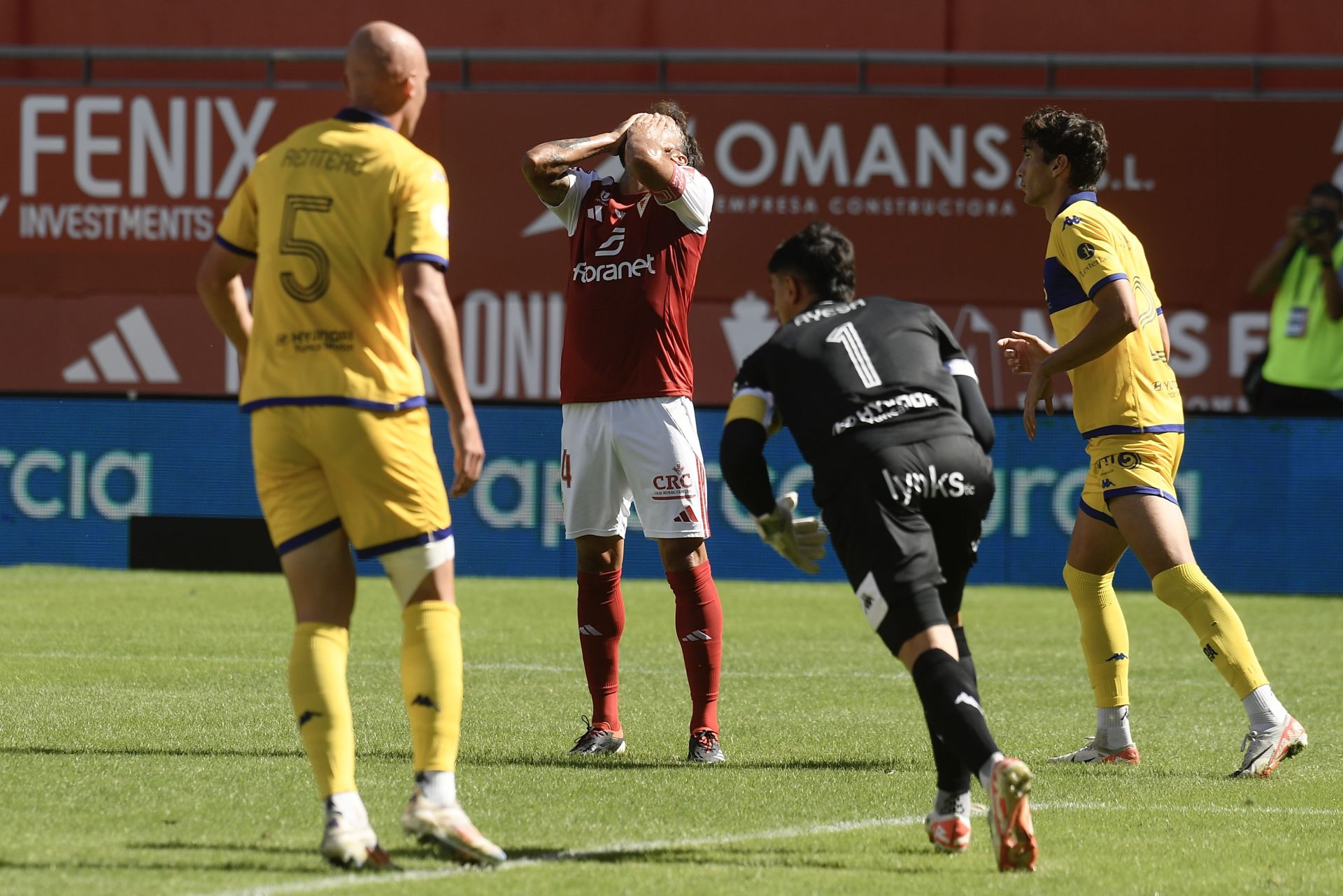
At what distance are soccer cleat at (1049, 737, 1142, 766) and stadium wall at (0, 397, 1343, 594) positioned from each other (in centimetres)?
735

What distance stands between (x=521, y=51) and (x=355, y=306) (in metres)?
13.1

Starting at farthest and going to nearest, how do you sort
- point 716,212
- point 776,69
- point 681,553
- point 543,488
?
point 776,69
point 716,212
point 543,488
point 681,553

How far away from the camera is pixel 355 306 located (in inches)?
188

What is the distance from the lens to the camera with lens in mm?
15336

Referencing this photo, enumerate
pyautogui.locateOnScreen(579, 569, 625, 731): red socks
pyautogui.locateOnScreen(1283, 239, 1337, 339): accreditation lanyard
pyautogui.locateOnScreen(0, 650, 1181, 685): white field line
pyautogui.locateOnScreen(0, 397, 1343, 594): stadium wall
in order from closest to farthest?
pyautogui.locateOnScreen(579, 569, 625, 731): red socks, pyautogui.locateOnScreen(0, 650, 1181, 685): white field line, pyautogui.locateOnScreen(0, 397, 1343, 594): stadium wall, pyautogui.locateOnScreen(1283, 239, 1337, 339): accreditation lanyard

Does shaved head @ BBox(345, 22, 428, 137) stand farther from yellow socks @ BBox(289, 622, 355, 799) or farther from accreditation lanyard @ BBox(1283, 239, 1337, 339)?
accreditation lanyard @ BBox(1283, 239, 1337, 339)

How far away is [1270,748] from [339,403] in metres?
3.55

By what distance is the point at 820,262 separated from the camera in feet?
17.2

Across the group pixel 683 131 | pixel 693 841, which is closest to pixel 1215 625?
pixel 693 841

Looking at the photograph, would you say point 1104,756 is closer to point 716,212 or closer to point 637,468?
point 637,468

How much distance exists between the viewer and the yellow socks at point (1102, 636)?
271 inches

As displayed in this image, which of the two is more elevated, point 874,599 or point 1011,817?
point 874,599

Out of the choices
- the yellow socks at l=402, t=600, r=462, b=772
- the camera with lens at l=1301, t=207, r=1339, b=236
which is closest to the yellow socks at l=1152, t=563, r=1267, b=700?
the yellow socks at l=402, t=600, r=462, b=772

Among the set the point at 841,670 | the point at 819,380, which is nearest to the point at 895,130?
the point at 841,670
